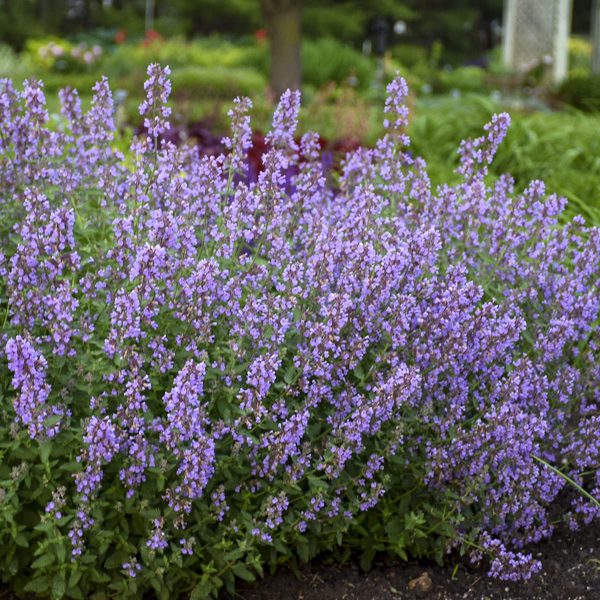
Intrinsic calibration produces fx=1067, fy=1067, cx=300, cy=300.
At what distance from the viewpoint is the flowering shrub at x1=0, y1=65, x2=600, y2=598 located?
2.90 meters

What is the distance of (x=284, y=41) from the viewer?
1320 cm

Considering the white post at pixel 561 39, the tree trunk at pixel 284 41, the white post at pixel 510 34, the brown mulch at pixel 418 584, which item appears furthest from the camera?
the white post at pixel 510 34

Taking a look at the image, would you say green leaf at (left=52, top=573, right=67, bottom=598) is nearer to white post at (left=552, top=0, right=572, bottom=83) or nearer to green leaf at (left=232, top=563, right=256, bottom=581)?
green leaf at (left=232, top=563, right=256, bottom=581)

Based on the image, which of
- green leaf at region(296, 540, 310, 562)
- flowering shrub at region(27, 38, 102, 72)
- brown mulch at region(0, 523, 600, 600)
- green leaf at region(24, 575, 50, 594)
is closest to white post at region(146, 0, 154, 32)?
flowering shrub at region(27, 38, 102, 72)

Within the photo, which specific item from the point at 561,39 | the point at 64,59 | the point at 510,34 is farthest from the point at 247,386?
the point at 510,34

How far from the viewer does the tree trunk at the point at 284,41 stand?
1283 centimetres

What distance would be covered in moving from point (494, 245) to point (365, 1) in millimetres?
31244

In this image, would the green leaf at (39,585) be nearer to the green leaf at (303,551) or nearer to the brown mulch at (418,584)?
the brown mulch at (418,584)

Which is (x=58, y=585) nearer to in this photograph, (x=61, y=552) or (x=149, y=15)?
(x=61, y=552)

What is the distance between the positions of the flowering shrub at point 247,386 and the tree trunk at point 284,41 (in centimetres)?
950

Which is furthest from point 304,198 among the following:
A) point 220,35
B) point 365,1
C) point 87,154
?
point 220,35

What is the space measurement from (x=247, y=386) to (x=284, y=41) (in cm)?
1060

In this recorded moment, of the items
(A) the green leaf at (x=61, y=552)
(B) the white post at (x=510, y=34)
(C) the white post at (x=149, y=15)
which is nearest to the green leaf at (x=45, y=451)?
(A) the green leaf at (x=61, y=552)

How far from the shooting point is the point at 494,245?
12.6ft
